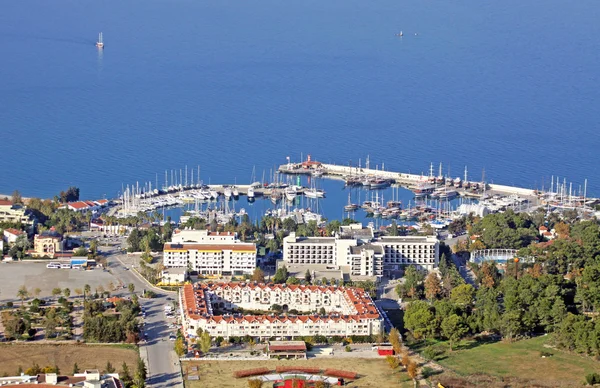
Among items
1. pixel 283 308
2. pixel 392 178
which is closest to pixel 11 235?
pixel 283 308

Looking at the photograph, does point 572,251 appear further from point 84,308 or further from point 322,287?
point 84,308

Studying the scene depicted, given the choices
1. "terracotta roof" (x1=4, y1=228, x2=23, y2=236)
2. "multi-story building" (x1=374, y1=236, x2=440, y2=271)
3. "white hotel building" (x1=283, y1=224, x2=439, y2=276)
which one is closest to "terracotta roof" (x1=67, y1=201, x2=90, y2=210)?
"terracotta roof" (x1=4, y1=228, x2=23, y2=236)

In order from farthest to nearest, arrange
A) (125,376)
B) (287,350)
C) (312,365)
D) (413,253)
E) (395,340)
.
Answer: (413,253) → (395,340) → (287,350) → (312,365) → (125,376)

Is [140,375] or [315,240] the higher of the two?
[315,240]

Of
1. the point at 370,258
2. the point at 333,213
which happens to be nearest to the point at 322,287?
the point at 370,258

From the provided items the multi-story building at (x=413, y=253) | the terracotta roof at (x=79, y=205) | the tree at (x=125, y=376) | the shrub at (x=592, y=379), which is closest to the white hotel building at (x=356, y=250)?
the multi-story building at (x=413, y=253)

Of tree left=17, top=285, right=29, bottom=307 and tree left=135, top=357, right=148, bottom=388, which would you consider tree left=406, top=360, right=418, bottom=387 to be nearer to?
tree left=135, top=357, right=148, bottom=388

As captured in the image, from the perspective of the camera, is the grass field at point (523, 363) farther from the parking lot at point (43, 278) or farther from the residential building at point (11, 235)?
the residential building at point (11, 235)

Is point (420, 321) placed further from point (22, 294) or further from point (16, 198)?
point (16, 198)
